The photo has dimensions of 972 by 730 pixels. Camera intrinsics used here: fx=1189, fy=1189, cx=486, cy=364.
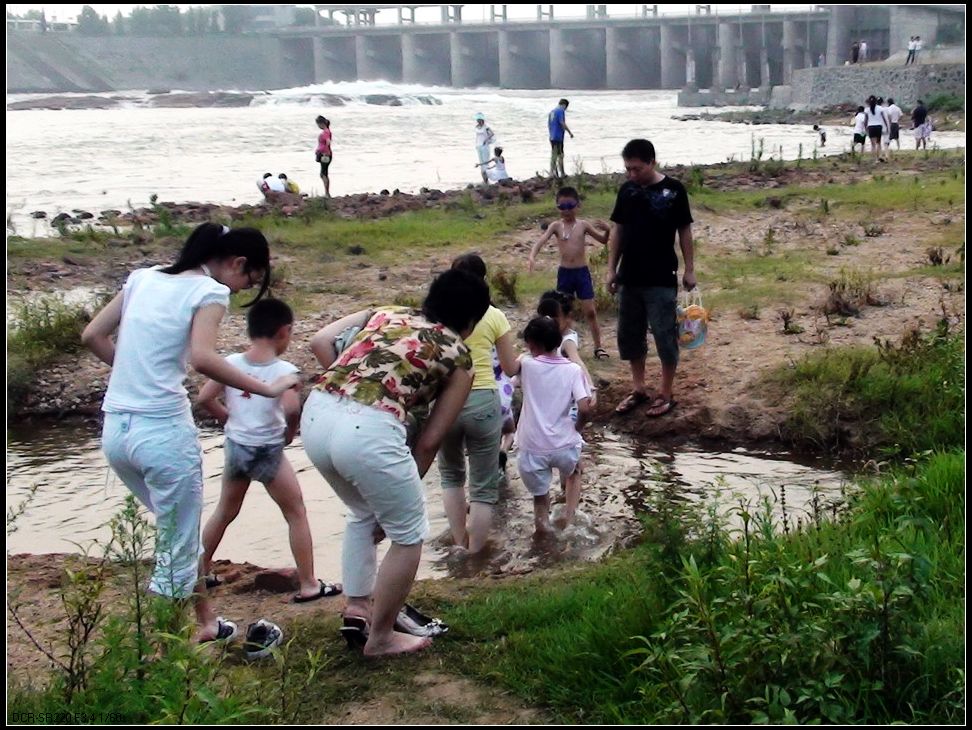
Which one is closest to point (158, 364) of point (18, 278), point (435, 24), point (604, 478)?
point (604, 478)

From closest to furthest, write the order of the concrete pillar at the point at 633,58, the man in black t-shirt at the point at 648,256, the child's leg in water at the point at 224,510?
the child's leg in water at the point at 224,510 → the man in black t-shirt at the point at 648,256 → the concrete pillar at the point at 633,58

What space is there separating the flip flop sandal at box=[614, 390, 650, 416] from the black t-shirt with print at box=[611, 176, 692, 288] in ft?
2.95

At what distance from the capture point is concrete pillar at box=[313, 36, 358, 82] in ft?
327

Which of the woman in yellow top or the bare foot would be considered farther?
the woman in yellow top

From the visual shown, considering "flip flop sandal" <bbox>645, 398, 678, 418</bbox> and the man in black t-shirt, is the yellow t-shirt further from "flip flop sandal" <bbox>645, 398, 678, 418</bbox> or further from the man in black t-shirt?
"flip flop sandal" <bbox>645, 398, 678, 418</bbox>

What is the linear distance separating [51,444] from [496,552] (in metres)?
3.80

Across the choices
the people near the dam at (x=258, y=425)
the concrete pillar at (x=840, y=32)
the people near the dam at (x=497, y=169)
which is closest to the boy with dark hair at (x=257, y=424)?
the people near the dam at (x=258, y=425)

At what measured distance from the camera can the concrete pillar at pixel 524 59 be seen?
89.7 m

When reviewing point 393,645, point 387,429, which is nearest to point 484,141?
point 393,645

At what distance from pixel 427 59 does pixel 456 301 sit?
316ft

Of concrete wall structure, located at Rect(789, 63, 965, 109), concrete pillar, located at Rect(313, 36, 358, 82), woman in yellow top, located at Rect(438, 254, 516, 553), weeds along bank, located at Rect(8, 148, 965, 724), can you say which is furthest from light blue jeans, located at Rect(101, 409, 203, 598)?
concrete pillar, located at Rect(313, 36, 358, 82)

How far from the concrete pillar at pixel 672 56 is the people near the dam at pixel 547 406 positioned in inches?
3191

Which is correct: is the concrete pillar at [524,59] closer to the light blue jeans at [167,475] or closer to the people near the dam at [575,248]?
the people near the dam at [575,248]

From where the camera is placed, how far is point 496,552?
6.35 m
